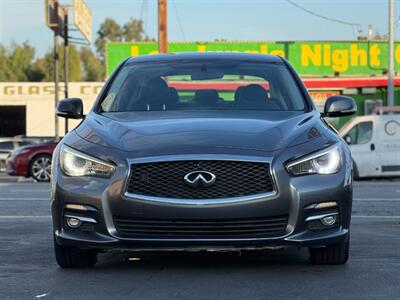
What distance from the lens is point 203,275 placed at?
6.25 metres

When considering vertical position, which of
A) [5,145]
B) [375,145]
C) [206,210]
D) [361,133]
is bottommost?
[5,145]

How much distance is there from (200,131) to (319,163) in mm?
863

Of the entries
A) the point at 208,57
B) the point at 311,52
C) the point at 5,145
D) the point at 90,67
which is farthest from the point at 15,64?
the point at 208,57

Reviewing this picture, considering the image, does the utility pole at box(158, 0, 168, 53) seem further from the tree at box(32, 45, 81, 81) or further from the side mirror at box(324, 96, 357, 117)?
the tree at box(32, 45, 81, 81)

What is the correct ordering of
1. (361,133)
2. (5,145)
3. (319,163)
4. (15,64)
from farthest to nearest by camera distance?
(15,64), (5,145), (361,133), (319,163)

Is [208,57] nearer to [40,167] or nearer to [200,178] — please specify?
[200,178]

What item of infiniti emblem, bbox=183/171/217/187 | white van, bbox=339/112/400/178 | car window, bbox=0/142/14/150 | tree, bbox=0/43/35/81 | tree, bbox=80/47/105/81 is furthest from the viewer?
tree, bbox=80/47/105/81

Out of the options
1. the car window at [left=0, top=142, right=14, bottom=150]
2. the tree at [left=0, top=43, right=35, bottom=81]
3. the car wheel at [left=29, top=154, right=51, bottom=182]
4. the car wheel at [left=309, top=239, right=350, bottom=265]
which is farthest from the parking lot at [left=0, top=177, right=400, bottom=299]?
the tree at [left=0, top=43, right=35, bottom=81]

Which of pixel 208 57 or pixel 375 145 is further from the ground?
pixel 208 57

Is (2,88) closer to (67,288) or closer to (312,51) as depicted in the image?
(312,51)

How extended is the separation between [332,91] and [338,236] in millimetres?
27513

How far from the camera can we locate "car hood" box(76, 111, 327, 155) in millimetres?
6027

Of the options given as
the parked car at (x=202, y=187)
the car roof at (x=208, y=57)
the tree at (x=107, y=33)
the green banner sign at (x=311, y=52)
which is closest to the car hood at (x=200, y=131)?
the parked car at (x=202, y=187)

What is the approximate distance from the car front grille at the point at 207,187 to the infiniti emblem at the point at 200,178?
2 cm
